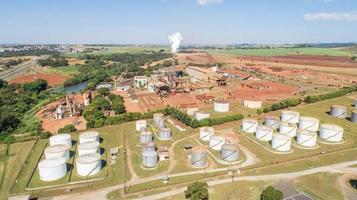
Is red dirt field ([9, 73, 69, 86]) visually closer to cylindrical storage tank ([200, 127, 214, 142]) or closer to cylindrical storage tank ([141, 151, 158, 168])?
cylindrical storage tank ([200, 127, 214, 142])

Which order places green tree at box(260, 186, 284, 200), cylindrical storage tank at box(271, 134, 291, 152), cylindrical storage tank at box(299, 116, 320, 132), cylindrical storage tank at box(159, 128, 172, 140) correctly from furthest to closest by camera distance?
cylindrical storage tank at box(299, 116, 320, 132) < cylindrical storage tank at box(159, 128, 172, 140) < cylindrical storage tank at box(271, 134, 291, 152) < green tree at box(260, 186, 284, 200)

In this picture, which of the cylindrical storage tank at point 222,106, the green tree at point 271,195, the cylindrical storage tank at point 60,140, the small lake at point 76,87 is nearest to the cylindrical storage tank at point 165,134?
the cylindrical storage tank at point 60,140

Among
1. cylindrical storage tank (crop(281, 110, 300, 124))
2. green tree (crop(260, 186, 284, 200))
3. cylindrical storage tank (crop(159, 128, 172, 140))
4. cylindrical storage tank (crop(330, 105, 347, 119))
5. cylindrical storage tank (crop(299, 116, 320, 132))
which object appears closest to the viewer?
green tree (crop(260, 186, 284, 200))

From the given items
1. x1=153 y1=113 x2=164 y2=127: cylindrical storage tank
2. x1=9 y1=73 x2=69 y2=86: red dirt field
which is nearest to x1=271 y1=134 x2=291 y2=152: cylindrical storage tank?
x1=153 y1=113 x2=164 y2=127: cylindrical storage tank

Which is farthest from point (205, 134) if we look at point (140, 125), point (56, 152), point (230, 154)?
point (56, 152)

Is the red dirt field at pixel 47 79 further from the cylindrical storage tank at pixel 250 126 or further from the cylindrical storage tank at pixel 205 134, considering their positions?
the cylindrical storage tank at pixel 250 126

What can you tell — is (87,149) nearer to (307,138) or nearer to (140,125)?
(140,125)
